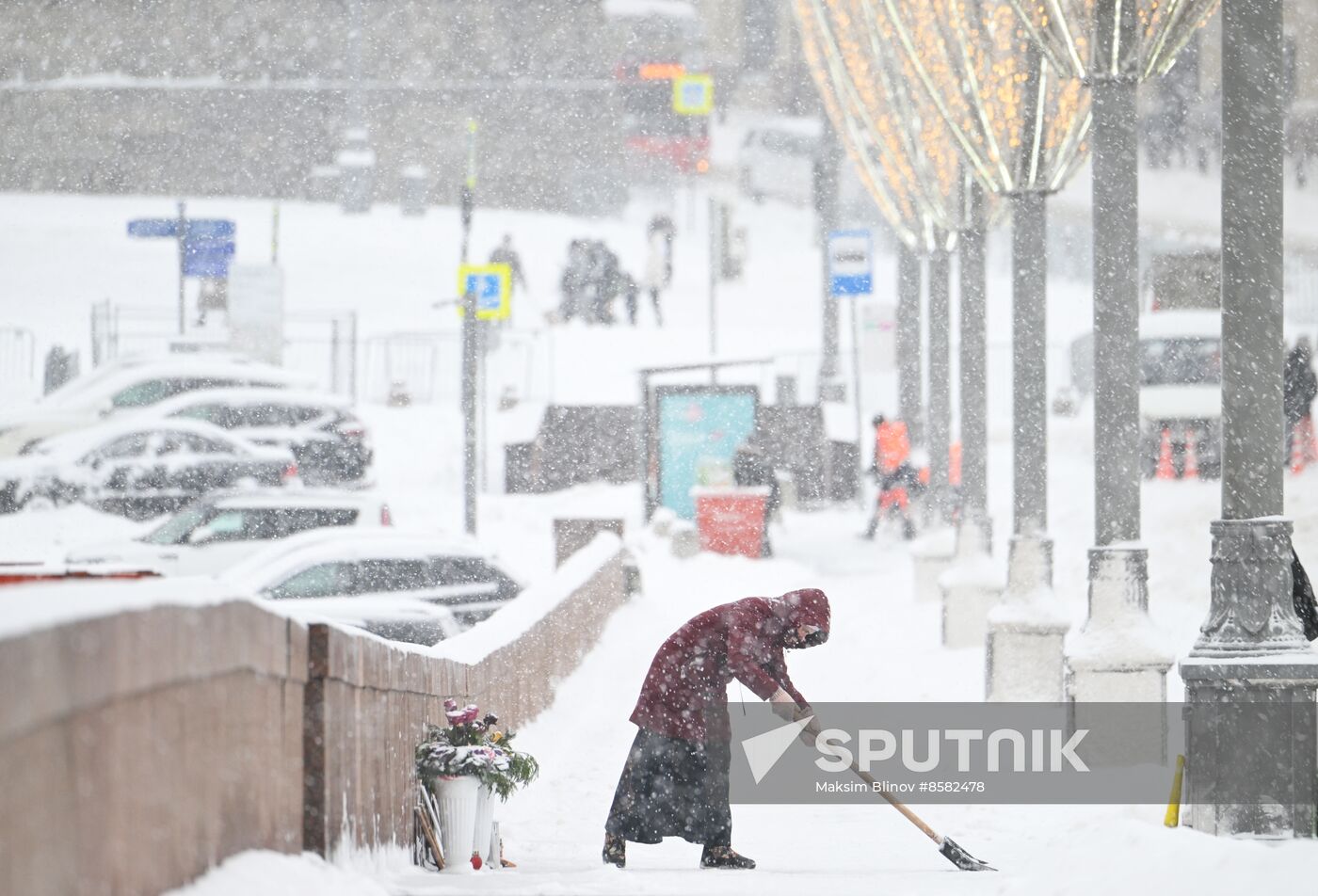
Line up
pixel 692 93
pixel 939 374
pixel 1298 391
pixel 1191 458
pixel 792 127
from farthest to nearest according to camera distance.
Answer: pixel 792 127 → pixel 692 93 → pixel 1191 458 → pixel 1298 391 → pixel 939 374

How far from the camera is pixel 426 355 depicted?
34.8 meters

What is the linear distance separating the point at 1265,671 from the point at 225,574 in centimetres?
851

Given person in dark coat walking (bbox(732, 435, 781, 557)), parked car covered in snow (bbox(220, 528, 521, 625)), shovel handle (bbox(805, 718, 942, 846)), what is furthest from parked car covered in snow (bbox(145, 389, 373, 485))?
shovel handle (bbox(805, 718, 942, 846))

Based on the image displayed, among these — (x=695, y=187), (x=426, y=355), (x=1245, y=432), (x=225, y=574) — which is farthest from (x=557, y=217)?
(x=1245, y=432)

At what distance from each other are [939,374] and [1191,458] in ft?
22.4

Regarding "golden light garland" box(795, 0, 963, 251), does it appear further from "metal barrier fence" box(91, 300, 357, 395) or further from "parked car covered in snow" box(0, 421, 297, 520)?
"metal barrier fence" box(91, 300, 357, 395)

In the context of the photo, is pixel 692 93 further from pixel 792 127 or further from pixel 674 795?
pixel 674 795

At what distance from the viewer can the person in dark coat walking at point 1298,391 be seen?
21.3 metres

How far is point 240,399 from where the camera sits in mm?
21406

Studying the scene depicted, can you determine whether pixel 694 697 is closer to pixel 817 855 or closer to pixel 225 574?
pixel 817 855

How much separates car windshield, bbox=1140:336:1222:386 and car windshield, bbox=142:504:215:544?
14310mm

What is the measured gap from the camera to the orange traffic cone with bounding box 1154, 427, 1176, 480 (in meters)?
23.2

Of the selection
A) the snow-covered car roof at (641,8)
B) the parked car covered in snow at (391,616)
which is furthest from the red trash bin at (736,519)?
the snow-covered car roof at (641,8)

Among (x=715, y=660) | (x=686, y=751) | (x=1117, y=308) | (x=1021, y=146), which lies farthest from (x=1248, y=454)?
(x=1021, y=146)
